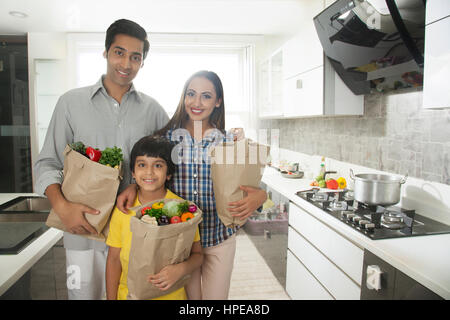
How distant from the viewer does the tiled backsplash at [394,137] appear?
4.05ft

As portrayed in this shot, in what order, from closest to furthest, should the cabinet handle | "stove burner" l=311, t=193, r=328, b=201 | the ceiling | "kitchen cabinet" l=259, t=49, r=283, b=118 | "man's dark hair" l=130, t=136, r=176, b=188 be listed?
"man's dark hair" l=130, t=136, r=176, b=188 < the ceiling < the cabinet handle < "stove burner" l=311, t=193, r=328, b=201 < "kitchen cabinet" l=259, t=49, r=283, b=118

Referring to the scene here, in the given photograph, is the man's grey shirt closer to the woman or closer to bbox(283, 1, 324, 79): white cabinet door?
the woman

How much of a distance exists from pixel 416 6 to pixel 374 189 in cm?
68

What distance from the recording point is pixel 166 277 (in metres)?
0.70

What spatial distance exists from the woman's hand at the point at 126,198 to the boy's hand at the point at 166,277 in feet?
0.55

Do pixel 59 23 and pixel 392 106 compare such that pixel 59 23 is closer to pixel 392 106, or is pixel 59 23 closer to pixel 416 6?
pixel 416 6

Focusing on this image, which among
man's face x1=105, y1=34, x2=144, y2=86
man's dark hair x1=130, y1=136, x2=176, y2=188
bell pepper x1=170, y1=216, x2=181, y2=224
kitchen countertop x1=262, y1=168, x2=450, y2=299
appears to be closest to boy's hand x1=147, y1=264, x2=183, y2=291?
bell pepper x1=170, y1=216, x2=181, y2=224

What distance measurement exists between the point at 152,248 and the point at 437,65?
0.98 metres

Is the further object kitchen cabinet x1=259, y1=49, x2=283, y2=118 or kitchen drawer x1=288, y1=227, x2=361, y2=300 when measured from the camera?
kitchen cabinet x1=259, y1=49, x2=283, y2=118

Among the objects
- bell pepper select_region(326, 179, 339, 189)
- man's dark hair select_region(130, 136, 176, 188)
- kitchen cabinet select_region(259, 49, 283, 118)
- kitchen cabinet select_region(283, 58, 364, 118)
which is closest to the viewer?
man's dark hair select_region(130, 136, 176, 188)

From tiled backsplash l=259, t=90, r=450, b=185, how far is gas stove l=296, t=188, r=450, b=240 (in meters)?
0.19

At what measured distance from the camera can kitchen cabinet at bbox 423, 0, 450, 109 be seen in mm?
903

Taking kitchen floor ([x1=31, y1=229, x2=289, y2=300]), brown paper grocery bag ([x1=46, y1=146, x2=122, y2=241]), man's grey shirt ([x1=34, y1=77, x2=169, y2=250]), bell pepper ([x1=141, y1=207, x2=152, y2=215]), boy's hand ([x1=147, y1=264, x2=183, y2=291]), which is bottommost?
kitchen floor ([x1=31, y1=229, x2=289, y2=300])
